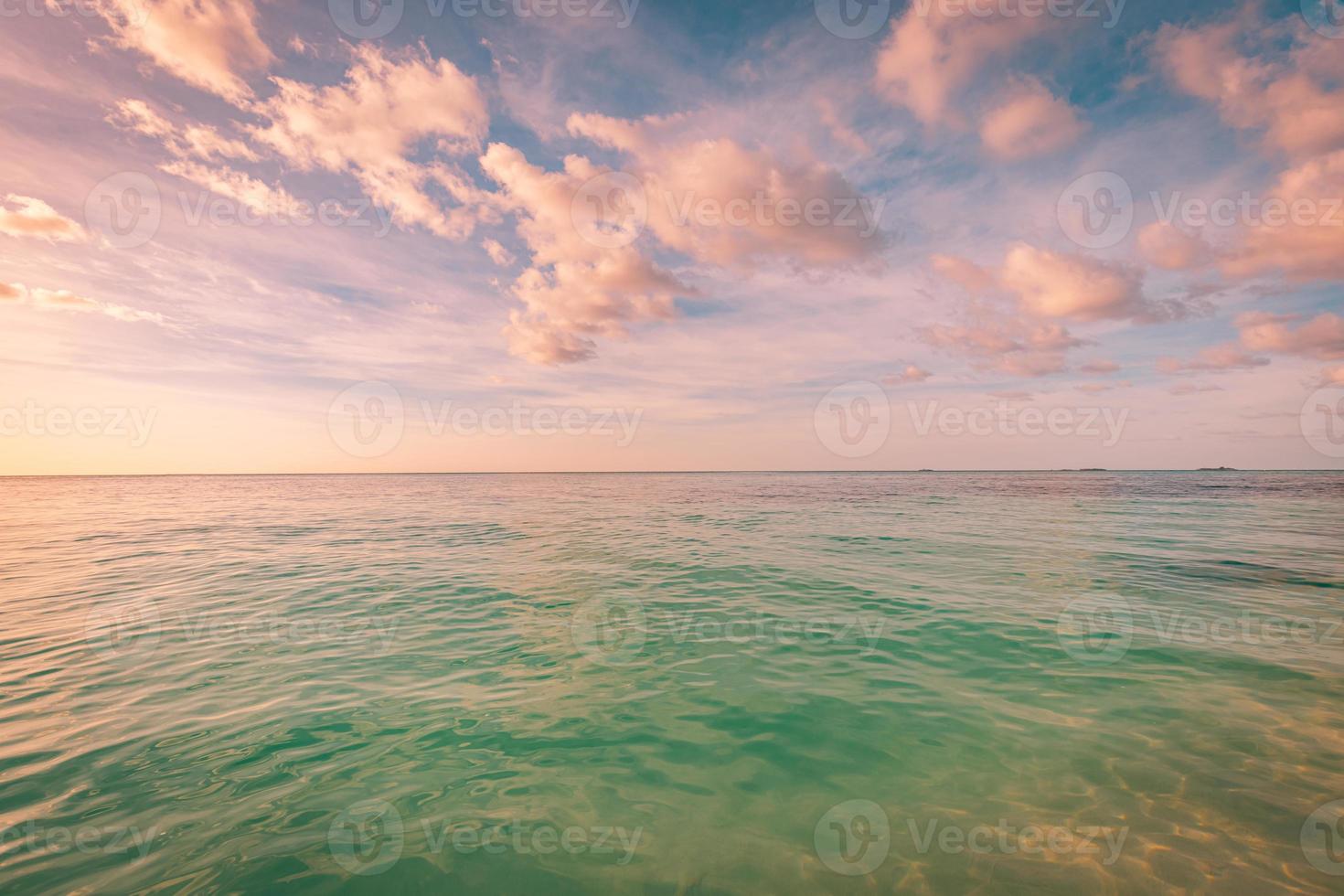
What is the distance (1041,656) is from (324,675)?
1098 cm

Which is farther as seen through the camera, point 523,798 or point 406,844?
point 523,798

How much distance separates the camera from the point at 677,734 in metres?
5.98

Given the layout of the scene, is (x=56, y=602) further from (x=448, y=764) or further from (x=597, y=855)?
(x=597, y=855)

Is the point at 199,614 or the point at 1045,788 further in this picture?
the point at 199,614

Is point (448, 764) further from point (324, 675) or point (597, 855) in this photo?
point (324, 675)

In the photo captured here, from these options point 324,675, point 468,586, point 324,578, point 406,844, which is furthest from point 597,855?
point 324,578

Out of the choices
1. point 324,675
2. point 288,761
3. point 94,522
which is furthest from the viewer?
point 94,522

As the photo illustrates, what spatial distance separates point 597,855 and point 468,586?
9.83m

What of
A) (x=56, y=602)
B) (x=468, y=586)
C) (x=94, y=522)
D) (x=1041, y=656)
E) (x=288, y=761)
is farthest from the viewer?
(x=94, y=522)

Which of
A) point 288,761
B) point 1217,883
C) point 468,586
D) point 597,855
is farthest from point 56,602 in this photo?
point 1217,883

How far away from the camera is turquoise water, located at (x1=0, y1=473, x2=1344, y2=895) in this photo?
407 centimetres

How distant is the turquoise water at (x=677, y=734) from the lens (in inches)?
160

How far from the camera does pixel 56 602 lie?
11.3m

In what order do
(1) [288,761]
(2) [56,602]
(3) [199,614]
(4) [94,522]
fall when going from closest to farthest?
(1) [288,761] → (3) [199,614] → (2) [56,602] → (4) [94,522]
